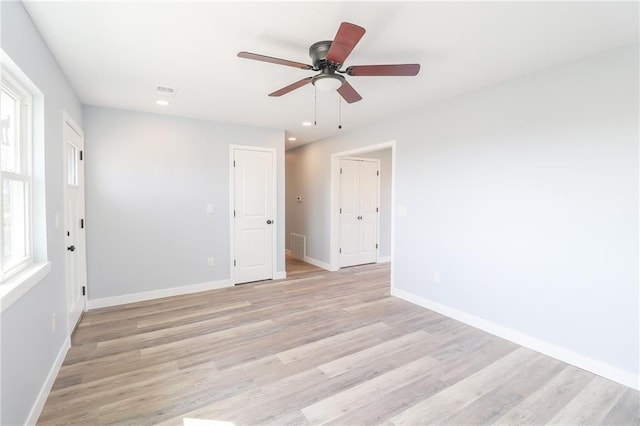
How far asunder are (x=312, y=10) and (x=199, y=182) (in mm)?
3065

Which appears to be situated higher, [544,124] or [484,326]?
[544,124]

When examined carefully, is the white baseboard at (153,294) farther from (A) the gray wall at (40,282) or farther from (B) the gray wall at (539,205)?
(B) the gray wall at (539,205)

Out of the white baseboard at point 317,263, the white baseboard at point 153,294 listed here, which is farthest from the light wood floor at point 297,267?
the white baseboard at point 153,294

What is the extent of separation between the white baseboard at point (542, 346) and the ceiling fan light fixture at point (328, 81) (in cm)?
271

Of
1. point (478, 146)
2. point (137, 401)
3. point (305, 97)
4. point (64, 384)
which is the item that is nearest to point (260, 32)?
point (305, 97)

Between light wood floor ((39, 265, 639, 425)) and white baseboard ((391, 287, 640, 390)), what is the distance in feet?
0.22

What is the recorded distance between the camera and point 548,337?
2617 mm

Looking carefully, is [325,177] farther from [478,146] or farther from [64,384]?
[64,384]

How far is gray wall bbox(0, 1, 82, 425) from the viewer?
5.06 ft

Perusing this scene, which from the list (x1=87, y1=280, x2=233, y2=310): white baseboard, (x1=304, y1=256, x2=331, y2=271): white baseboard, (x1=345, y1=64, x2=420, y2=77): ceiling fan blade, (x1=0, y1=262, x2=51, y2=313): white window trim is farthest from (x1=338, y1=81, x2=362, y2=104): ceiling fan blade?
(x1=304, y1=256, x2=331, y2=271): white baseboard

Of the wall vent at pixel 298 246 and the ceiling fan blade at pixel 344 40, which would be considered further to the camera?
the wall vent at pixel 298 246

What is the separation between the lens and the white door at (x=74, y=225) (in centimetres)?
288

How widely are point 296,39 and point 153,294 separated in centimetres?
359

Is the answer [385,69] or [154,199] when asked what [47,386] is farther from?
[385,69]
